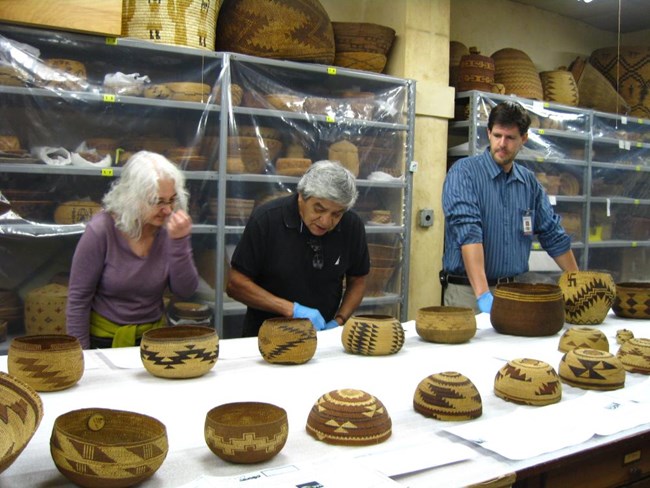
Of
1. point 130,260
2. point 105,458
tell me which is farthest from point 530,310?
point 105,458

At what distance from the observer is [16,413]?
3.44 ft

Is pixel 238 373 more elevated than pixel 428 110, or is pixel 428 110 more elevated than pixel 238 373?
pixel 428 110

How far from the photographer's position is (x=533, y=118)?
4.98 metres

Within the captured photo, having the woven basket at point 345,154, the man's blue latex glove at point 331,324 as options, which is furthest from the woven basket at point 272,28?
the man's blue latex glove at point 331,324

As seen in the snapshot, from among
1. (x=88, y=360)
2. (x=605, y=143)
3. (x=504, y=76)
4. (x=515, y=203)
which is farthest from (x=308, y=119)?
(x=605, y=143)

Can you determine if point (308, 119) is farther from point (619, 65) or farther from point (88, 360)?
point (619, 65)

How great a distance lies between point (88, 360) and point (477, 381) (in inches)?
37.3

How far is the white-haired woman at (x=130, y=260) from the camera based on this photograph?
2.11 meters

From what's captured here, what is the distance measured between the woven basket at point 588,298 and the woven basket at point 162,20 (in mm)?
2224

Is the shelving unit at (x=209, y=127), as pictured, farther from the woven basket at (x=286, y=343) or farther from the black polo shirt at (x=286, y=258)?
the woven basket at (x=286, y=343)

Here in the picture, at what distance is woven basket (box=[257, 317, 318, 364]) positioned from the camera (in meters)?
1.70

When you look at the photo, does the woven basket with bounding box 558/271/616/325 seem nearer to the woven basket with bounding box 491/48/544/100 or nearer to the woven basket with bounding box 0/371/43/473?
the woven basket with bounding box 0/371/43/473

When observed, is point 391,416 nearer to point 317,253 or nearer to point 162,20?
point 317,253

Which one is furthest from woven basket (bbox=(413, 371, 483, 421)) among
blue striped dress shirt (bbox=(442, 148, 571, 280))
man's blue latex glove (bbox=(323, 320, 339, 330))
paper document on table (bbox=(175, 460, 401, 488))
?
blue striped dress shirt (bbox=(442, 148, 571, 280))
